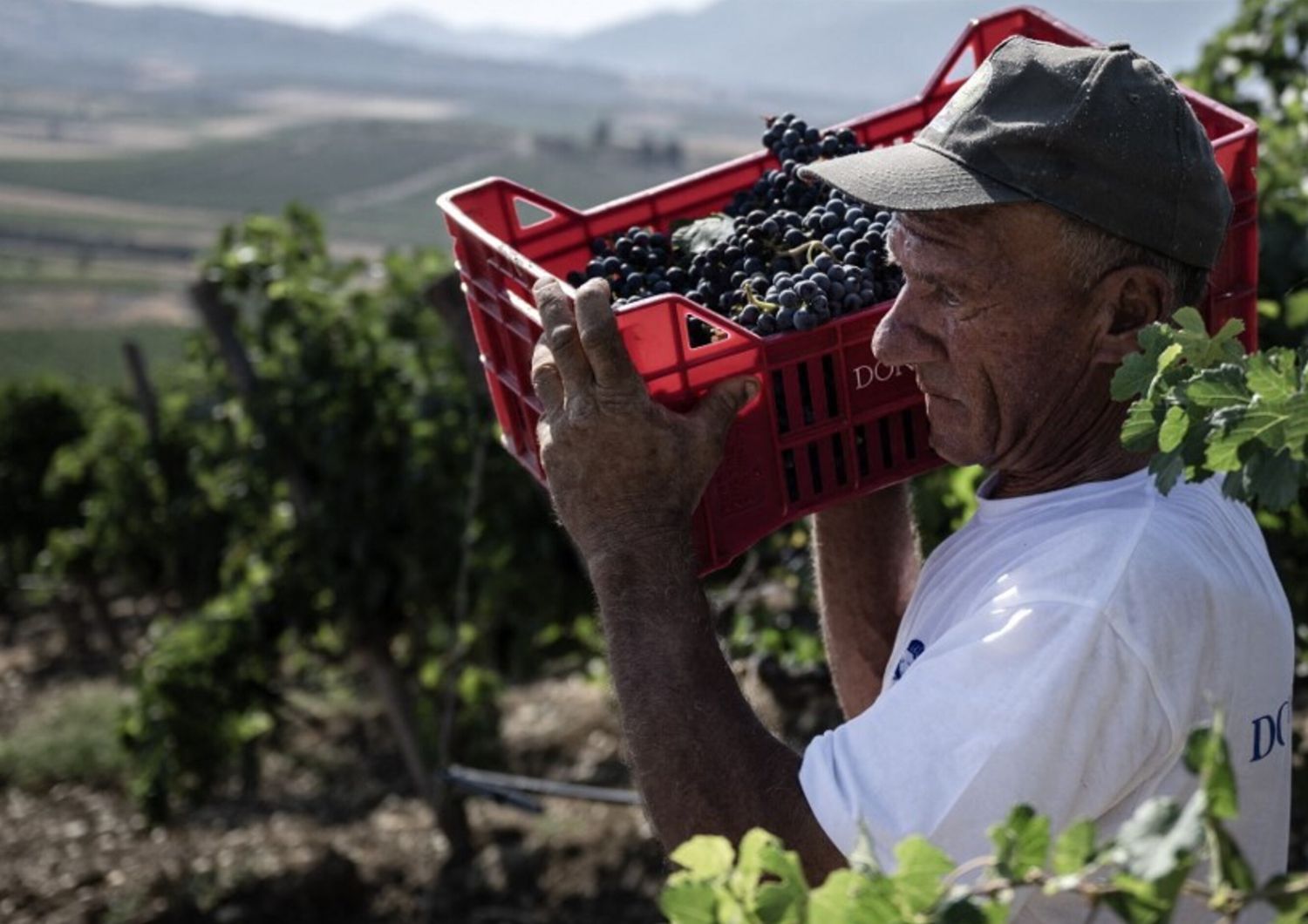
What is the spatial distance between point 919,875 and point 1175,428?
59 cm

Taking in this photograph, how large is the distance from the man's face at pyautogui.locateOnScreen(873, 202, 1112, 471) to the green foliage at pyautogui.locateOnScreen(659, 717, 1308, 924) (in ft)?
2.67

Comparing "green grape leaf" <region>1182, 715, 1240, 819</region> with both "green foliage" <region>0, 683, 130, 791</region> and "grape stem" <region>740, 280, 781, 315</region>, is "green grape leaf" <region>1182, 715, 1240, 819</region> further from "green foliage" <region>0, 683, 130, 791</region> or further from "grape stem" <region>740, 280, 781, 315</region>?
"green foliage" <region>0, 683, 130, 791</region>

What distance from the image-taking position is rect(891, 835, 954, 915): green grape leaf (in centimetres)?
110

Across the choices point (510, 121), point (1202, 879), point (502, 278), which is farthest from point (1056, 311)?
point (510, 121)

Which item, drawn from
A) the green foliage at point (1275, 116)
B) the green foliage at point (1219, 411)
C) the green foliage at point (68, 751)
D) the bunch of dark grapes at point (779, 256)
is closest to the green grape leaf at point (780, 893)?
the green foliage at point (1219, 411)

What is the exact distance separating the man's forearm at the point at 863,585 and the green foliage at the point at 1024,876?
1.26 meters

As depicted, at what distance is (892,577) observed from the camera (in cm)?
247

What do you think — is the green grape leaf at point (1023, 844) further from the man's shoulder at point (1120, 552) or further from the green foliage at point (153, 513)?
the green foliage at point (153, 513)

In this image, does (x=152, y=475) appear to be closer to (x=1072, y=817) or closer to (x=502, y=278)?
(x=502, y=278)

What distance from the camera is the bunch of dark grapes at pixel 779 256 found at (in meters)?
2.07

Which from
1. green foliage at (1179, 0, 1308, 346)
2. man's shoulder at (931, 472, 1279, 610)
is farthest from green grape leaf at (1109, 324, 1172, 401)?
green foliage at (1179, 0, 1308, 346)

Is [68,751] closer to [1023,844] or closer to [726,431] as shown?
[726,431]

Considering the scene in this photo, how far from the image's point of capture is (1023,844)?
111cm

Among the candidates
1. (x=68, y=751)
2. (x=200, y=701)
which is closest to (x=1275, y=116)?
(x=200, y=701)
